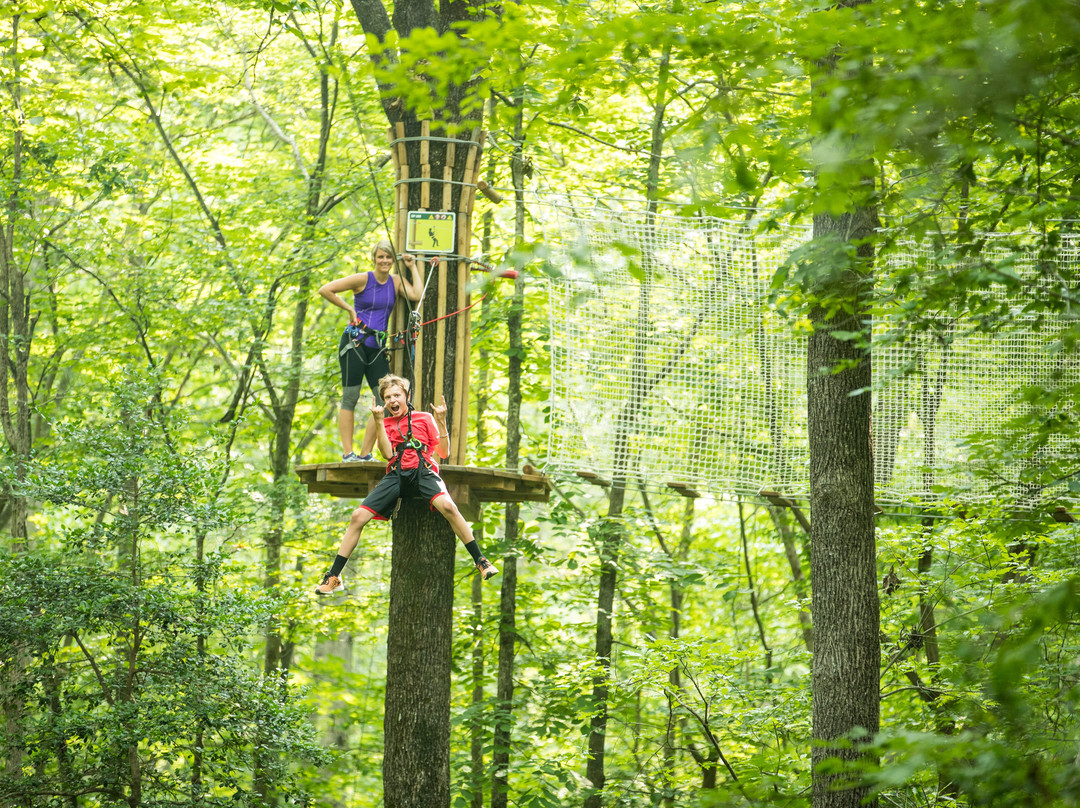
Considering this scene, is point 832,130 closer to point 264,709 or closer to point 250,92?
point 264,709

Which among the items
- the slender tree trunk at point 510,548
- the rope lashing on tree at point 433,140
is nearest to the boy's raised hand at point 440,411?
the rope lashing on tree at point 433,140

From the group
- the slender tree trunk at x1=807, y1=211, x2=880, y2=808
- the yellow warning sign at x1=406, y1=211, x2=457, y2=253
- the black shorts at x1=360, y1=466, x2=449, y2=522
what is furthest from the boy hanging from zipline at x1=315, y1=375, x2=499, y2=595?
the slender tree trunk at x1=807, y1=211, x2=880, y2=808

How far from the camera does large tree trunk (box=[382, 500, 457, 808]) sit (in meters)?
4.54

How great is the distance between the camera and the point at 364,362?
4.81 meters

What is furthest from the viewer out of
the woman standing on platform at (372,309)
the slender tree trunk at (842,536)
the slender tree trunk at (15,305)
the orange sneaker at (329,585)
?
the slender tree trunk at (15,305)

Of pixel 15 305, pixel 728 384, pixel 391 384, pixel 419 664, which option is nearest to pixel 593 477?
pixel 728 384

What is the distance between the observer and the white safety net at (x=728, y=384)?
14.8 feet

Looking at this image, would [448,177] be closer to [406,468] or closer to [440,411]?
[440,411]

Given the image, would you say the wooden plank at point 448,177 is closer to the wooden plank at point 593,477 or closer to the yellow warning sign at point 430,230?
the yellow warning sign at point 430,230

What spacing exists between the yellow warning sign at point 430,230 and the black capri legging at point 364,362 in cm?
53

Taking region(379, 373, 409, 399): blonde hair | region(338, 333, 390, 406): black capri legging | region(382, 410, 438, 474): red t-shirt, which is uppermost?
region(338, 333, 390, 406): black capri legging

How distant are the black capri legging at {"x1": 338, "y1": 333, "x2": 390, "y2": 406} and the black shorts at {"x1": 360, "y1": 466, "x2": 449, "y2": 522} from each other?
551 millimetres

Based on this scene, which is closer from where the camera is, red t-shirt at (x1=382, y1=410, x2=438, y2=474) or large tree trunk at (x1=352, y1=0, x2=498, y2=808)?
red t-shirt at (x1=382, y1=410, x2=438, y2=474)

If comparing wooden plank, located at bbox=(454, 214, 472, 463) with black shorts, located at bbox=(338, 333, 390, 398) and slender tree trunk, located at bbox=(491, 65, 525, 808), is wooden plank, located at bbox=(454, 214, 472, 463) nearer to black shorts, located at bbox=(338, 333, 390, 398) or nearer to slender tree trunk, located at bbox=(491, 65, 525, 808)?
black shorts, located at bbox=(338, 333, 390, 398)
